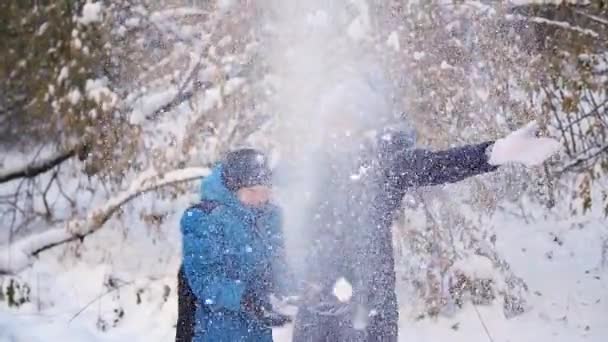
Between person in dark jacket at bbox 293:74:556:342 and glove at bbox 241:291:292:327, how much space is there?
0.22 m

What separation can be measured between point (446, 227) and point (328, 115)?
3033mm

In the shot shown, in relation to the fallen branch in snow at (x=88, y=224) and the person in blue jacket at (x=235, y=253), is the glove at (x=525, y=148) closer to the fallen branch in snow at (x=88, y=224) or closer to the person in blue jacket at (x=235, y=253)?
the person in blue jacket at (x=235, y=253)

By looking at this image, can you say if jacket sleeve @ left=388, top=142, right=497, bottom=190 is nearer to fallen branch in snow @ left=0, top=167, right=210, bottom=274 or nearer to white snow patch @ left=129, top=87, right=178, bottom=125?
fallen branch in snow @ left=0, top=167, right=210, bottom=274

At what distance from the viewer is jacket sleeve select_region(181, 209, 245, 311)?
2.35m

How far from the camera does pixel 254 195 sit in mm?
2535

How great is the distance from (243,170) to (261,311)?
426 millimetres

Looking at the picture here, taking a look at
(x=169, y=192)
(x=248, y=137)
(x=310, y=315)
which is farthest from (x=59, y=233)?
(x=310, y=315)

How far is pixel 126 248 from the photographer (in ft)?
25.1

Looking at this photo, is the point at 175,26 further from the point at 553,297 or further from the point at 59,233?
the point at 553,297

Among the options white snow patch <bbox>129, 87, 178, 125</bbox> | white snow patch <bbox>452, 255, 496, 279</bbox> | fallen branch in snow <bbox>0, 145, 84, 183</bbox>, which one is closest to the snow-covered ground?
white snow patch <bbox>452, 255, 496, 279</bbox>

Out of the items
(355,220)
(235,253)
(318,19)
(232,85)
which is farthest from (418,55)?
(235,253)

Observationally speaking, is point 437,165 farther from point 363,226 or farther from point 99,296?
point 99,296

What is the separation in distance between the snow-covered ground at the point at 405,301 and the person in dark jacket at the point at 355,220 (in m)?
2.54

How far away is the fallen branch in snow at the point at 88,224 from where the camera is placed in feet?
17.4
